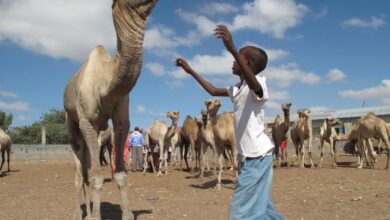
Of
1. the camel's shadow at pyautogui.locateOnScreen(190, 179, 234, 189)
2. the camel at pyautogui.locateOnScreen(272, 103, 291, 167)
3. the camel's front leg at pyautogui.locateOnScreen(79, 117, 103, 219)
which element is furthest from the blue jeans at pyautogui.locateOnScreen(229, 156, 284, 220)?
the camel at pyautogui.locateOnScreen(272, 103, 291, 167)

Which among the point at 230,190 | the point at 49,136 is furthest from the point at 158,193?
the point at 49,136

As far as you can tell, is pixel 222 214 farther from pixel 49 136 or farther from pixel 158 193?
pixel 49 136

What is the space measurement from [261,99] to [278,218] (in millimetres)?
1069

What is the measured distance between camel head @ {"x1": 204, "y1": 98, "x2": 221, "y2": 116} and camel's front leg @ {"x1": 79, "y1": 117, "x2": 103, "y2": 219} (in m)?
6.01

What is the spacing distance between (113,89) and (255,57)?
231cm

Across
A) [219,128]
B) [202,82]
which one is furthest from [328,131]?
[202,82]

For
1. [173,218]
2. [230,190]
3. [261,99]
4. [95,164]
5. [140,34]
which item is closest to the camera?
[261,99]

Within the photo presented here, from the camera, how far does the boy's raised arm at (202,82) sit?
13.5 ft

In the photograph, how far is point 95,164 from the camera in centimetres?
576

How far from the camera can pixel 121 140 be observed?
605cm

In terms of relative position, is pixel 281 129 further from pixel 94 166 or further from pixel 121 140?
pixel 94 166

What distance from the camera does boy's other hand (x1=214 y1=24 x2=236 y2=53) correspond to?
3326mm

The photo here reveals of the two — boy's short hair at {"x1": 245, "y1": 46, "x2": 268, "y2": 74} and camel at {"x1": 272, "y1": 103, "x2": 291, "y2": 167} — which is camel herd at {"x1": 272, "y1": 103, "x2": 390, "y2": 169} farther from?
boy's short hair at {"x1": 245, "y1": 46, "x2": 268, "y2": 74}

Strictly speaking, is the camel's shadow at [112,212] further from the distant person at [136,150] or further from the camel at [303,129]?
the camel at [303,129]
